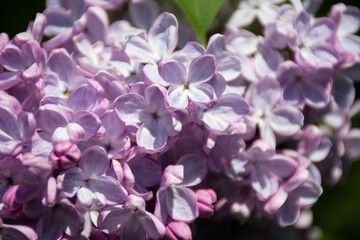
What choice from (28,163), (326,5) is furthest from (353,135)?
(28,163)

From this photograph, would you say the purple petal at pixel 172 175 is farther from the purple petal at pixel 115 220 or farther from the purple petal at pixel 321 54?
the purple petal at pixel 321 54

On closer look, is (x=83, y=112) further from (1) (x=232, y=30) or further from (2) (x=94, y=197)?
(1) (x=232, y=30)

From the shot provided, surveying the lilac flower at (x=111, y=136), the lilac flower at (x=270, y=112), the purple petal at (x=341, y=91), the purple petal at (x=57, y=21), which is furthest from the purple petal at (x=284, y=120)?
the purple petal at (x=57, y=21)

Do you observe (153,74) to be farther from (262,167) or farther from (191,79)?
(262,167)

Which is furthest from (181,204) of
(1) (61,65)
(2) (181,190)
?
(1) (61,65)

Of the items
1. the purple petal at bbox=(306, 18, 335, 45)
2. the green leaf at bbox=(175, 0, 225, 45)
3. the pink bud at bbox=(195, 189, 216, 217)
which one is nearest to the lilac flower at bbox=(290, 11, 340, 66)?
the purple petal at bbox=(306, 18, 335, 45)

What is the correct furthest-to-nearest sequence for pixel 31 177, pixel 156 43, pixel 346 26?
1. pixel 346 26
2. pixel 156 43
3. pixel 31 177
